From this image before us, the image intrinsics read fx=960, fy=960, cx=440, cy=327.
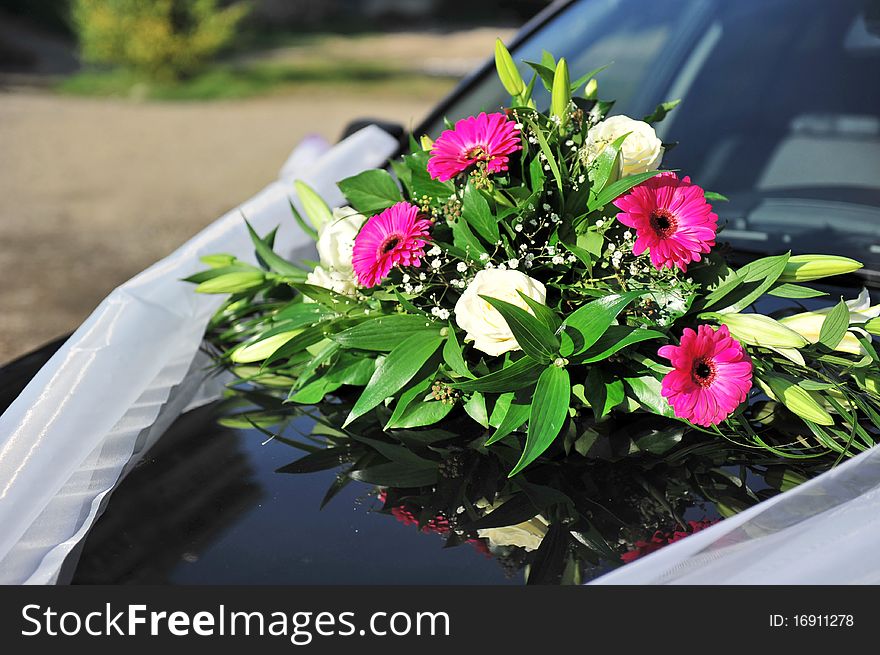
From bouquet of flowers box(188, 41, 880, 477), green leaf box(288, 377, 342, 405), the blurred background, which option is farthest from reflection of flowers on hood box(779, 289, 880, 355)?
the blurred background

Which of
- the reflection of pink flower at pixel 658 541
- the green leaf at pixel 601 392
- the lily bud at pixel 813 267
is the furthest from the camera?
the lily bud at pixel 813 267

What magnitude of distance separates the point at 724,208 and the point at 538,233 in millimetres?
780

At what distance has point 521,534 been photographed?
1194 mm

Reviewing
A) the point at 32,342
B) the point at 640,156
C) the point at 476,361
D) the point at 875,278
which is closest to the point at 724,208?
the point at 875,278

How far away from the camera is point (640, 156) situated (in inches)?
57.8

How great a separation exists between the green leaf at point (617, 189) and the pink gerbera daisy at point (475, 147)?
5.5 inches

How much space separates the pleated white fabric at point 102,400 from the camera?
1.30 metres

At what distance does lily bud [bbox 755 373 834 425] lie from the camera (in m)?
1.33

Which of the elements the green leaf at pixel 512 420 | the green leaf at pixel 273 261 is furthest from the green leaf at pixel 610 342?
the green leaf at pixel 273 261

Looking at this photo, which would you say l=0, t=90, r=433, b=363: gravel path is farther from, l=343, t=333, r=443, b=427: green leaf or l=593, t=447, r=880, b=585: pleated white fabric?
l=593, t=447, r=880, b=585: pleated white fabric

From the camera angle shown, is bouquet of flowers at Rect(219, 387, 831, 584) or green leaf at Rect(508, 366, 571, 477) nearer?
bouquet of flowers at Rect(219, 387, 831, 584)

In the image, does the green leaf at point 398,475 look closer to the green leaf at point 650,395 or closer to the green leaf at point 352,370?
the green leaf at point 352,370

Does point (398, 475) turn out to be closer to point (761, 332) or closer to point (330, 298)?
point (330, 298)

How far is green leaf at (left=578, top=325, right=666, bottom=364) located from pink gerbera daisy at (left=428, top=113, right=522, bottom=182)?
0.97ft
